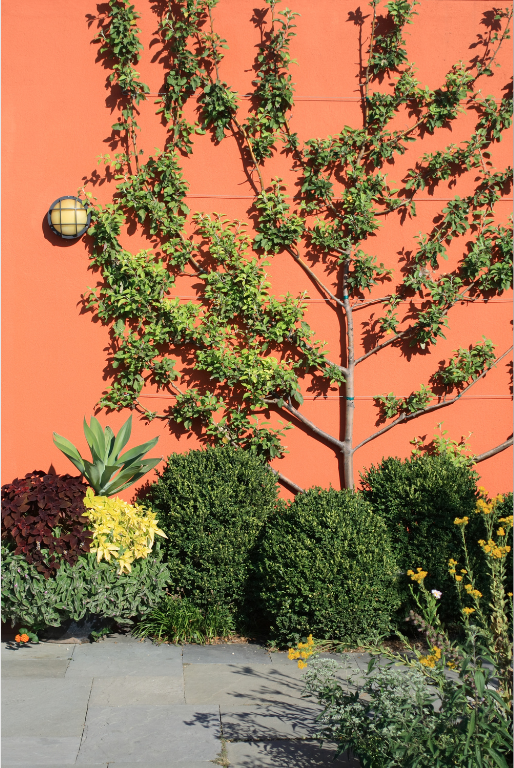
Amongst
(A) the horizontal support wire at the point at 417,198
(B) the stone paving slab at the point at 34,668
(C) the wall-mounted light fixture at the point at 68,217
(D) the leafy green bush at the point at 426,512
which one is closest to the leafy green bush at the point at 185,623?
(B) the stone paving slab at the point at 34,668

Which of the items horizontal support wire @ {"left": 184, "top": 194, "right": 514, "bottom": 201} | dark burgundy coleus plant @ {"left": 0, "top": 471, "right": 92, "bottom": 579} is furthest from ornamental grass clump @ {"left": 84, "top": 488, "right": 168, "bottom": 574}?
horizontal support wire @ {"left": 184, "top": 194, "right": 514, "bottom": 201}

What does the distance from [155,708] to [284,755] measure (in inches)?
27.3

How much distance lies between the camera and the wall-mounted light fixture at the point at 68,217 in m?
4.59

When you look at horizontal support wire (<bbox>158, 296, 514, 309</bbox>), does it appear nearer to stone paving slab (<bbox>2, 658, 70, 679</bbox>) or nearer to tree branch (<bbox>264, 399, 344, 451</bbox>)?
tree branch (<bbox>264, 399, 344, 451</bbox>)

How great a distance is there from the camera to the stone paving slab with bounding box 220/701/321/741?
9.67ft

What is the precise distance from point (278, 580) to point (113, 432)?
1.68m

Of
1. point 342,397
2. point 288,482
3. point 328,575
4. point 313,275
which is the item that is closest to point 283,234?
point 313,275

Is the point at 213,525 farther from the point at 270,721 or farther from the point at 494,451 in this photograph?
the point at 494,451

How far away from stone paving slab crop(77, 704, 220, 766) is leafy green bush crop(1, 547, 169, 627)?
0.68 meters

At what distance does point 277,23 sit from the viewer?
475cm

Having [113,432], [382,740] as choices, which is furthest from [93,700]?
[113,432]

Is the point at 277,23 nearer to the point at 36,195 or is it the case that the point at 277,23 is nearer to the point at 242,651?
the point at 36,195

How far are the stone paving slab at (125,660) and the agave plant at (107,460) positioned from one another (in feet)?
3.03

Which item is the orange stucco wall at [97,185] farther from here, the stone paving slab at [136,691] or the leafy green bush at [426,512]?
the stone paving slab at [136,691]
